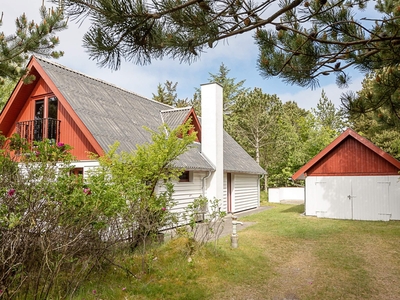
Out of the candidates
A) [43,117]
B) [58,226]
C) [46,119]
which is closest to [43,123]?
[46,119]

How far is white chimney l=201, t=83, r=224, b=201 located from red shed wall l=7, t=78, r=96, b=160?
6055 mm

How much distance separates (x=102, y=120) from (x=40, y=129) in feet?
8.72

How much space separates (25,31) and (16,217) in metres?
5.10

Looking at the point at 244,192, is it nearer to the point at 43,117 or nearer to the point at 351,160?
the point at 351,160

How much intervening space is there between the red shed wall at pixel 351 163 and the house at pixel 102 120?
4.37 meters

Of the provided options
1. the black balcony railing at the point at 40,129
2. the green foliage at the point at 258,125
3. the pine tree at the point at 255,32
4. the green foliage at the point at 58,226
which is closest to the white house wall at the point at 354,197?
the pine tree at the point at 255,32

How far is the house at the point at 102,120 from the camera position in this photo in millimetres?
10664

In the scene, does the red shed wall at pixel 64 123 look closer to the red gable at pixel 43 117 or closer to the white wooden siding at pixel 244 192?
the red gable at pixel 43 117

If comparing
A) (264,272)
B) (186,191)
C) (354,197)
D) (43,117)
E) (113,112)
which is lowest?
(264,272)

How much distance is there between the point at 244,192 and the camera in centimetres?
1884

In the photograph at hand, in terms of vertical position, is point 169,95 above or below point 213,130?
above

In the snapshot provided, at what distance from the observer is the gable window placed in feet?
37.3

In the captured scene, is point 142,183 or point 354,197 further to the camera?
point 354,197

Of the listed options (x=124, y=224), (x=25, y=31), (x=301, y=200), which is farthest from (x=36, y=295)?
(x=301, y=200)
